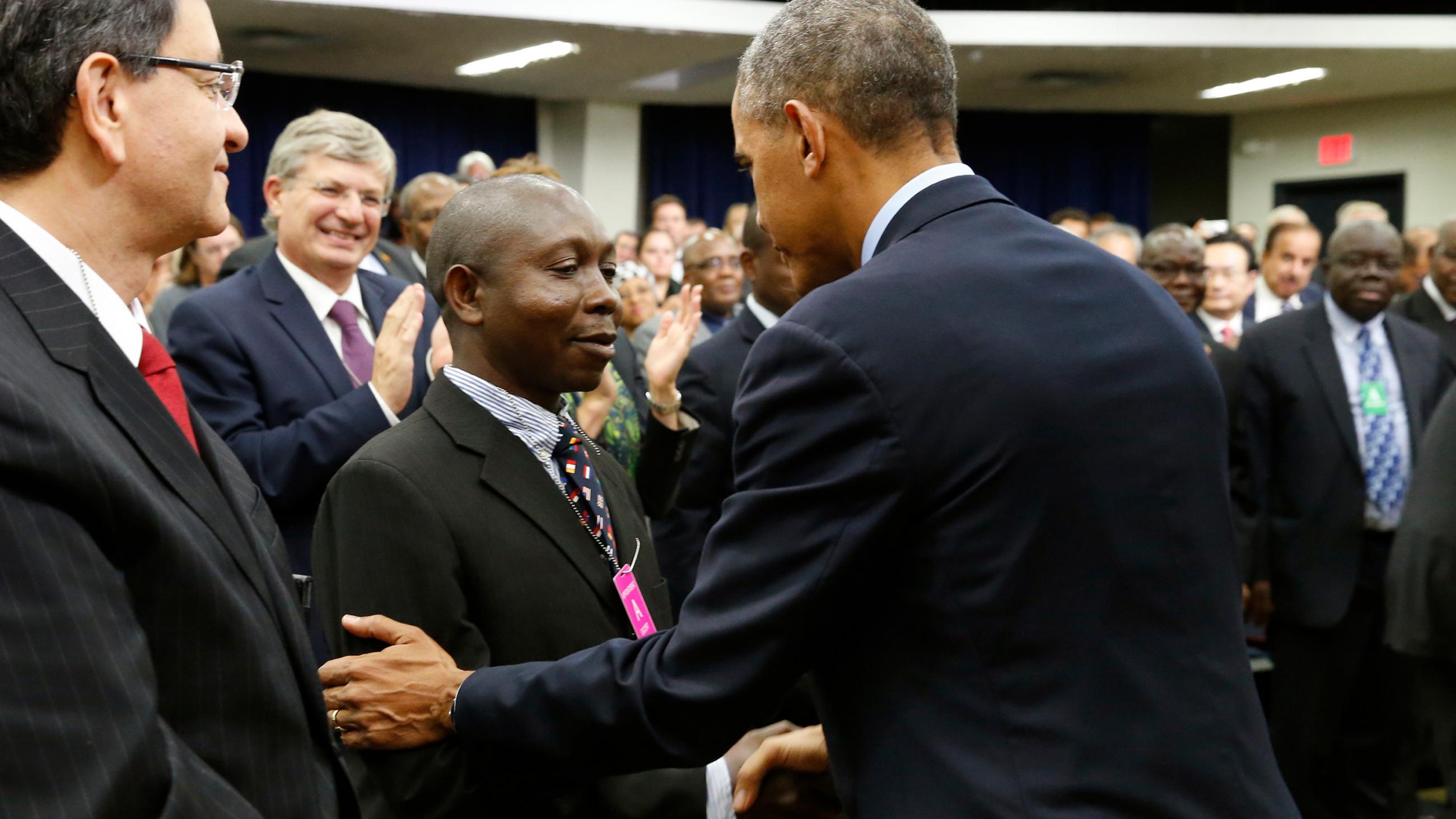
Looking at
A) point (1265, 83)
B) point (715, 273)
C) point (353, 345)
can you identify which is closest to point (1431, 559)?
point (353, 345)

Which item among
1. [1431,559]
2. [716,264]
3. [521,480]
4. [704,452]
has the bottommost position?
[1431,559]

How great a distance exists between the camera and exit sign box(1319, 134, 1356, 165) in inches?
465

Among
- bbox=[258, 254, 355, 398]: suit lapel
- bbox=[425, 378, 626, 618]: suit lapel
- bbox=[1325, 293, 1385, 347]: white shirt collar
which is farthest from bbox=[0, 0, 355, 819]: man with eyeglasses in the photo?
bbox=[1325, 293, 1385, 347]: white shirt collar

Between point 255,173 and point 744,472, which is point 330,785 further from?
point 255,173

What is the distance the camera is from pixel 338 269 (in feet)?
9.21

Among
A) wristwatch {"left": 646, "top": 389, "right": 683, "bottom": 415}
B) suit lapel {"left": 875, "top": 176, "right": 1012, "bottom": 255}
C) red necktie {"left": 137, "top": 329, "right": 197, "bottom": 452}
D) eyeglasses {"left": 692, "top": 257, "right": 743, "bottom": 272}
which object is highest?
suit lapel {"left": 875, "top": 176, "right": 1012, "bottom": 255}

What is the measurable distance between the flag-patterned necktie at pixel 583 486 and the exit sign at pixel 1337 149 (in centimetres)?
1178

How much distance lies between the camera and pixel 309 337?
2.71m

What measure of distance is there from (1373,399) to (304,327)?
331 cm

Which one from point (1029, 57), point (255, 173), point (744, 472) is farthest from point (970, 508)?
point (255, 173)

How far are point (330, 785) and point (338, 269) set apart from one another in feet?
5.57

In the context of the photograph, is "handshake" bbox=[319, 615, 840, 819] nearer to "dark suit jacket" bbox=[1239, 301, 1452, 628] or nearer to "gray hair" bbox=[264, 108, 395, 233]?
"gray hair" bbox=[264, 108, 395, 233]

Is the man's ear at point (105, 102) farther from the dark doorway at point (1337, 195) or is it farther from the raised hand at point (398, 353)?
the dark doorway at point (1337, 195)

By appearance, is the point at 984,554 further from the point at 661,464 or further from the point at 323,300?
the point at 323,300
